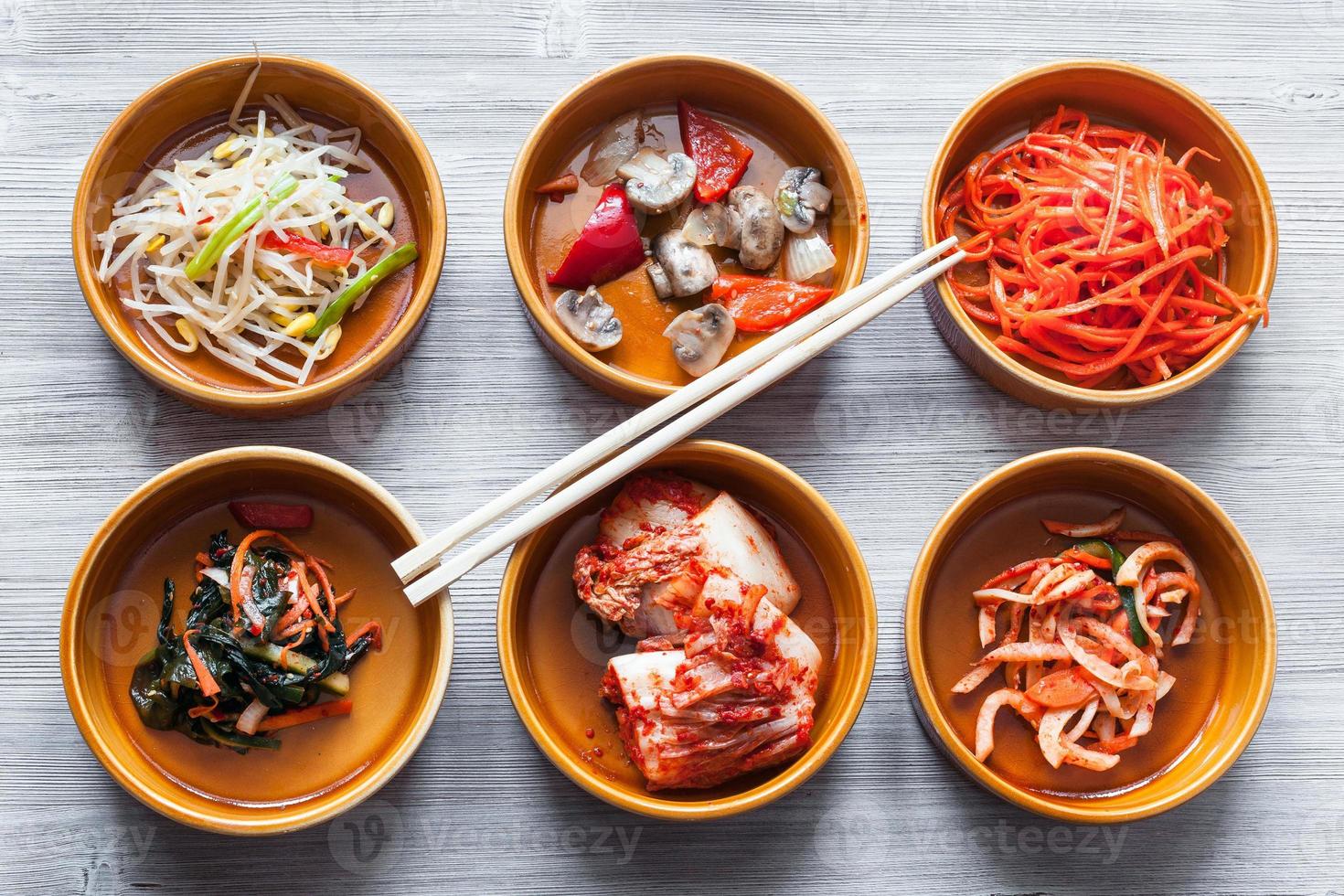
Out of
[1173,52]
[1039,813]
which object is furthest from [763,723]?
[1173,52]

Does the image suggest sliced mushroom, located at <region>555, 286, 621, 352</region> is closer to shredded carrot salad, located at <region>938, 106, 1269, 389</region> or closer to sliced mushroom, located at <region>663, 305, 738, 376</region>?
sliced mushroom, located at <region>663, 305, 738, 376</region>

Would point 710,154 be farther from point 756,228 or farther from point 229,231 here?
point 229,231

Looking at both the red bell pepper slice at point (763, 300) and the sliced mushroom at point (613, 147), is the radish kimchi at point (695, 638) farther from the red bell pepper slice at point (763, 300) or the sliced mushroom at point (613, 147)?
the sliced mushroom at point (613, 147)

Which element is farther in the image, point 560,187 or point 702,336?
point 560,187

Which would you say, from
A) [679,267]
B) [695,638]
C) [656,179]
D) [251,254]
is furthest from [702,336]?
[251,254]

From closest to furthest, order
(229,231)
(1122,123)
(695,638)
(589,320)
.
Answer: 1. (695,638)
2. (229,231)
3. (589,320)
4. (1122,123)
